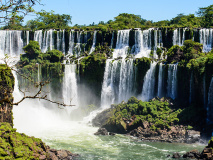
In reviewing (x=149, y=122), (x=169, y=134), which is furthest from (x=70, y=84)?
(x=169, y=134)

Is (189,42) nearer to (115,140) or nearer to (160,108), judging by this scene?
(160,108)

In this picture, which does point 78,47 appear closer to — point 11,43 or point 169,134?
point 11,43

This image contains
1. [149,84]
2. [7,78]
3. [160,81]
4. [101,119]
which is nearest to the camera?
[7,78]

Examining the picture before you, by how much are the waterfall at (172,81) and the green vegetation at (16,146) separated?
17.8m

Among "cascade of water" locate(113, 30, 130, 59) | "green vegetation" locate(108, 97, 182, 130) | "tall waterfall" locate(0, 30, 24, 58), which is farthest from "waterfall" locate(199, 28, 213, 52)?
"tall waterfall" locate(0, 30, 24, 58)

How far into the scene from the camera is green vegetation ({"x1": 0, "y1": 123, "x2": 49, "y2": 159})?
14.9 meters

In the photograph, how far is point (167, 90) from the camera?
31672 millimetres

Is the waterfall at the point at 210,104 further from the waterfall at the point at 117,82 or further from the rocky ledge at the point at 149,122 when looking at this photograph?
the waterfall at the point at 117,82

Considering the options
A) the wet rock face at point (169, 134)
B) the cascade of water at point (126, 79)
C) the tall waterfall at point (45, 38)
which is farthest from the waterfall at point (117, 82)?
the tall waterfall at point (45, 38)

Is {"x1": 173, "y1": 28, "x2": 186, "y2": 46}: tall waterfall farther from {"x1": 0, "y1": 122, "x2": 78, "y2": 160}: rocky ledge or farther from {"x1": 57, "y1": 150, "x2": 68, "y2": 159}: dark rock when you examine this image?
{"x1": 0, "y1": 122, "x2": 78, "y2": 160}: rocky ledge

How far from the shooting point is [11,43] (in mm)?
41469

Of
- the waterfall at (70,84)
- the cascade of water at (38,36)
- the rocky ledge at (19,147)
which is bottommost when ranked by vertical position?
the rocky ledge at (19,147)

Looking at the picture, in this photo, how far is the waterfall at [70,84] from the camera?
3616cm

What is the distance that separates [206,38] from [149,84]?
9733 mm
